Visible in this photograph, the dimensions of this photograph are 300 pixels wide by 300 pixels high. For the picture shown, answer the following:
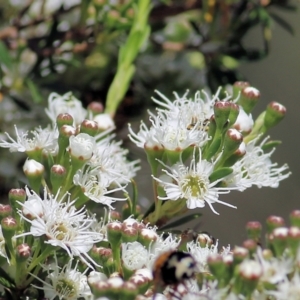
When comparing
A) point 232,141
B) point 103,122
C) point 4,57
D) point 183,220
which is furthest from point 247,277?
point 4,57

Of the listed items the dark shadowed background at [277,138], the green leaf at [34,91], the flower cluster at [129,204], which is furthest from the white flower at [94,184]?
the dark shadowed background at [277,138]

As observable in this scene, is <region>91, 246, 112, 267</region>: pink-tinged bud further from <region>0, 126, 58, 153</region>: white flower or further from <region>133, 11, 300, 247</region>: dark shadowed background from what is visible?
<region>133, 11, 300, 247</region>: dark shadowed background

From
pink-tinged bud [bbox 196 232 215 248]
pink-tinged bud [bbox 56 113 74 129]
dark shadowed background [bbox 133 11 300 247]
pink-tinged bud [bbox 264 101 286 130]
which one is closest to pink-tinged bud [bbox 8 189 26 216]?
pink-tinged bud [bbox 56 113 74 129]

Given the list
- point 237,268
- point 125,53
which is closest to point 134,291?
point 237,268

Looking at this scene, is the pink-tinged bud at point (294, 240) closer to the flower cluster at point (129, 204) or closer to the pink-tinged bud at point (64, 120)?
the flower cluster at point (129, 204)

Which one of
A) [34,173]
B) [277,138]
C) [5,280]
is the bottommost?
[277,138]

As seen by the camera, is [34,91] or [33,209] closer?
[33,209]

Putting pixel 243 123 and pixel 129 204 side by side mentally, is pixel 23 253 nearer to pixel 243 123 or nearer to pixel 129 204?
pixel 129 204

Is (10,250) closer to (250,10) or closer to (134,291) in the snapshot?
(134,291)
